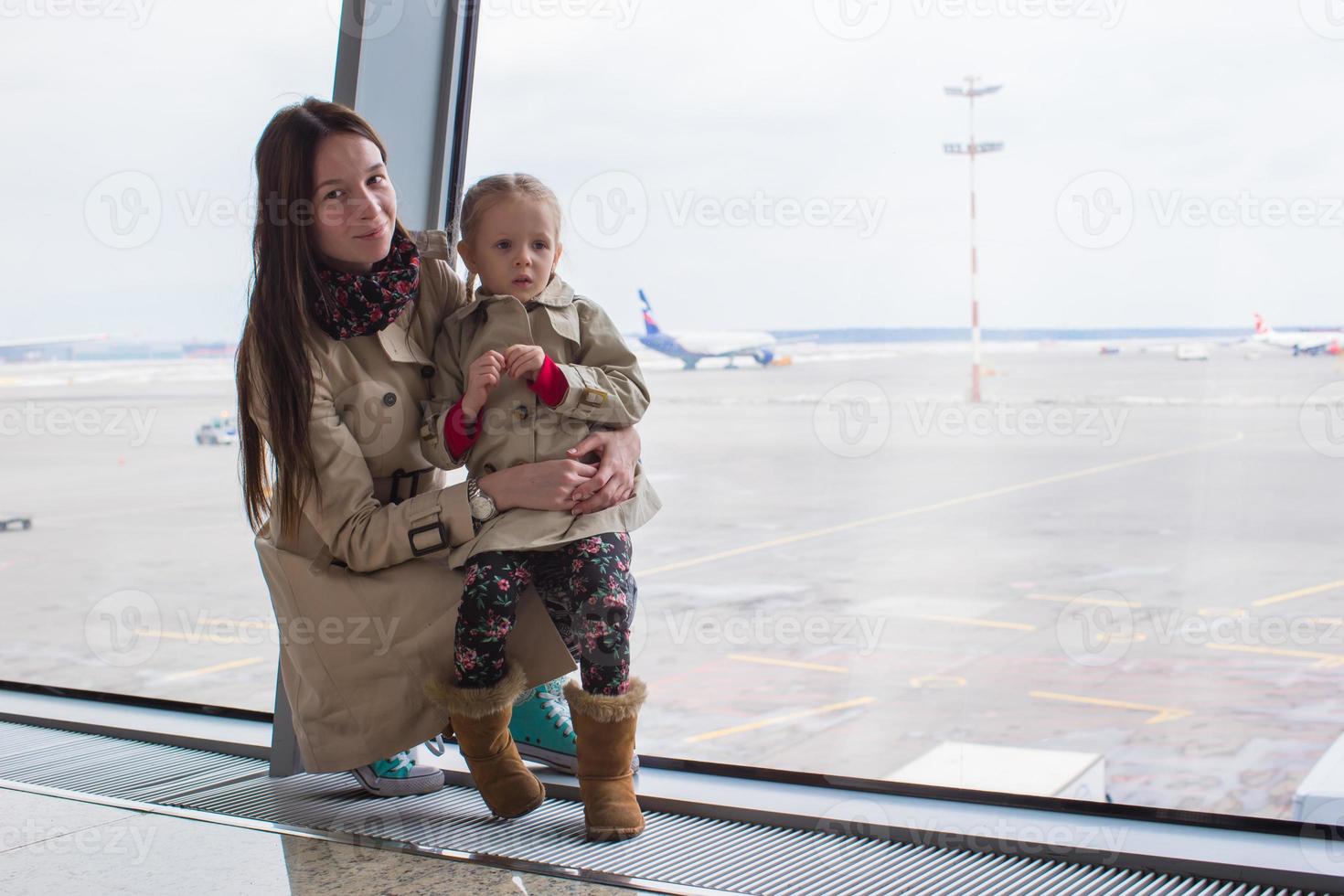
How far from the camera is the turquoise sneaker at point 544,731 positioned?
201cm

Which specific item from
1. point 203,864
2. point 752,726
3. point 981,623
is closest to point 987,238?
point 203,864

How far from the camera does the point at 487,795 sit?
6.15 feet

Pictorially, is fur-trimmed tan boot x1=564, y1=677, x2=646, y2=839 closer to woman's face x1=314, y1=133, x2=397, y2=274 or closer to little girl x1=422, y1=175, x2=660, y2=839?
little girl x1=422, y1=175, x2=660, y2=839

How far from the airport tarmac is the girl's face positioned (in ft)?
2.60

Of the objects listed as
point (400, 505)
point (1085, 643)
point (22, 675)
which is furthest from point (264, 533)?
point (1085, 643)

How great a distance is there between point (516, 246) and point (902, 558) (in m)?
7.03

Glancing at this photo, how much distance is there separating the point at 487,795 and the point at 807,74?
2050mm

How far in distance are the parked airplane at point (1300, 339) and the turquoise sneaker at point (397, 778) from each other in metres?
2.12

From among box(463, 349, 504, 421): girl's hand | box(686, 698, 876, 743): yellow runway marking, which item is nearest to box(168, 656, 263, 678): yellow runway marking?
box(686, 698, 876, 743): yellow runway marking

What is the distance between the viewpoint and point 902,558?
839 centimetres

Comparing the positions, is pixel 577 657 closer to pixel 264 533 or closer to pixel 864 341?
pixel 264 533

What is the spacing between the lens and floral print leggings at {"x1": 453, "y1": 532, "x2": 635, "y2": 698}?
1717mm

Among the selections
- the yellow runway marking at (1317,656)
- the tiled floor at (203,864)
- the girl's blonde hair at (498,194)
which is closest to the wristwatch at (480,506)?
the girl's blonde hair at (498,194)

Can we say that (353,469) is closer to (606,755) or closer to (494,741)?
(494,741)
